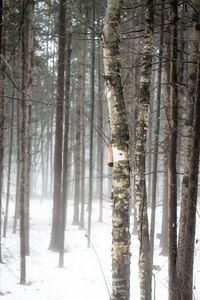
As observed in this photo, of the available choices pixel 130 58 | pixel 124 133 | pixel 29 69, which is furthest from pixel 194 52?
pixel 130 58

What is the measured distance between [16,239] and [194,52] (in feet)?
41.8

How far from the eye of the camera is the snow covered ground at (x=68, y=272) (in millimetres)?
10961

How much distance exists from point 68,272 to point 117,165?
922 centimetres

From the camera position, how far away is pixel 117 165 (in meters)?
5.30

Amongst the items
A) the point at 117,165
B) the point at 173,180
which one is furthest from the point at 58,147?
the point at 117,165

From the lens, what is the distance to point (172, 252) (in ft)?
26.3

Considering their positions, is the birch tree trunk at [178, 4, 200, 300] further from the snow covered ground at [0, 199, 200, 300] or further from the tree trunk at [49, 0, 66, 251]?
the tree trunk at [49, 0, 66, 251]

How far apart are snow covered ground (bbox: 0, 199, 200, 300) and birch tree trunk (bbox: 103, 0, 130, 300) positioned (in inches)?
122

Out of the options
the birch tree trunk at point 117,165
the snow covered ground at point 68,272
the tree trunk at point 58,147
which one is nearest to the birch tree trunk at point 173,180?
the snow covered ground at point 68,272

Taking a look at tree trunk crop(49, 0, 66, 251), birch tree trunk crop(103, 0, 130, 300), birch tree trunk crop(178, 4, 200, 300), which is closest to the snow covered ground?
tree trunk crop(49, 0, 66, 251)

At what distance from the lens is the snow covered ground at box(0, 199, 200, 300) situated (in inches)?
432

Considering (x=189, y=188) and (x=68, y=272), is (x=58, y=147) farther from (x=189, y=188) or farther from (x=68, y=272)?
(x=189, y=188)

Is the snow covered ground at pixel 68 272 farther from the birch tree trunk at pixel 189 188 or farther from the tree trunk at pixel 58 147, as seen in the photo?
the birch tree trunk at pixel 189 188

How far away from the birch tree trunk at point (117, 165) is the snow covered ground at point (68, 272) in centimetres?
309
